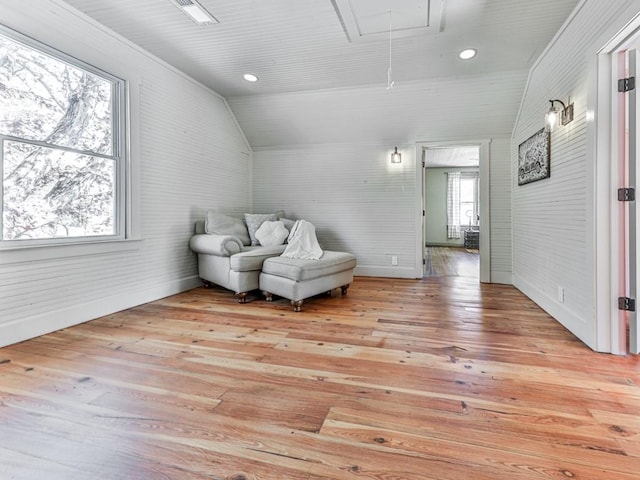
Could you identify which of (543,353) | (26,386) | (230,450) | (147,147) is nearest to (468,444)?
(230,450)

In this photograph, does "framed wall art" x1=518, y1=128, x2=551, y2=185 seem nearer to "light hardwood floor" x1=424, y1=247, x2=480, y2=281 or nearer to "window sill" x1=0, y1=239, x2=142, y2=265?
"light hardwood floor" x1=424, y1=247, x2=480, y2=281

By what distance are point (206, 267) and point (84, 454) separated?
2819 mm

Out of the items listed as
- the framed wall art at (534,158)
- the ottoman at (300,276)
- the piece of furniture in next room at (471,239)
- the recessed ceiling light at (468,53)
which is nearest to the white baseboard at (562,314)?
the framed wall art at (534,158)

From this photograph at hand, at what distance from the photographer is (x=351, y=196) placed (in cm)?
502

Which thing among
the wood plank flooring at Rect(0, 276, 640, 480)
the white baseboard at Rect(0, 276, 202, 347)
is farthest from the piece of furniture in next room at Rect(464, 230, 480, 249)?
the white baseboard at Rect(0, 276, 202, 347)

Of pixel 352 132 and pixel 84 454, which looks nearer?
pixel 84 454

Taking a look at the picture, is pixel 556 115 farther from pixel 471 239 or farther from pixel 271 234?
pixel 471 239

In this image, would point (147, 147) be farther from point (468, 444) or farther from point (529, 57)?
point (529, 57)

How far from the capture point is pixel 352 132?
15.7ft

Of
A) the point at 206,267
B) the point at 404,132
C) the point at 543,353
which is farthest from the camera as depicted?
the point at 404,132

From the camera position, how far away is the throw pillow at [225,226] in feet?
13.1

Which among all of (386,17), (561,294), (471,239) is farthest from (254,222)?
(471,239)

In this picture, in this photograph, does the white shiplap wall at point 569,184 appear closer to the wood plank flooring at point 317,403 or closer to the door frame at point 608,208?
the door frame at point 608,208

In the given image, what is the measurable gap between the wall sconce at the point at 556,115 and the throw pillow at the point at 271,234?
309cm
